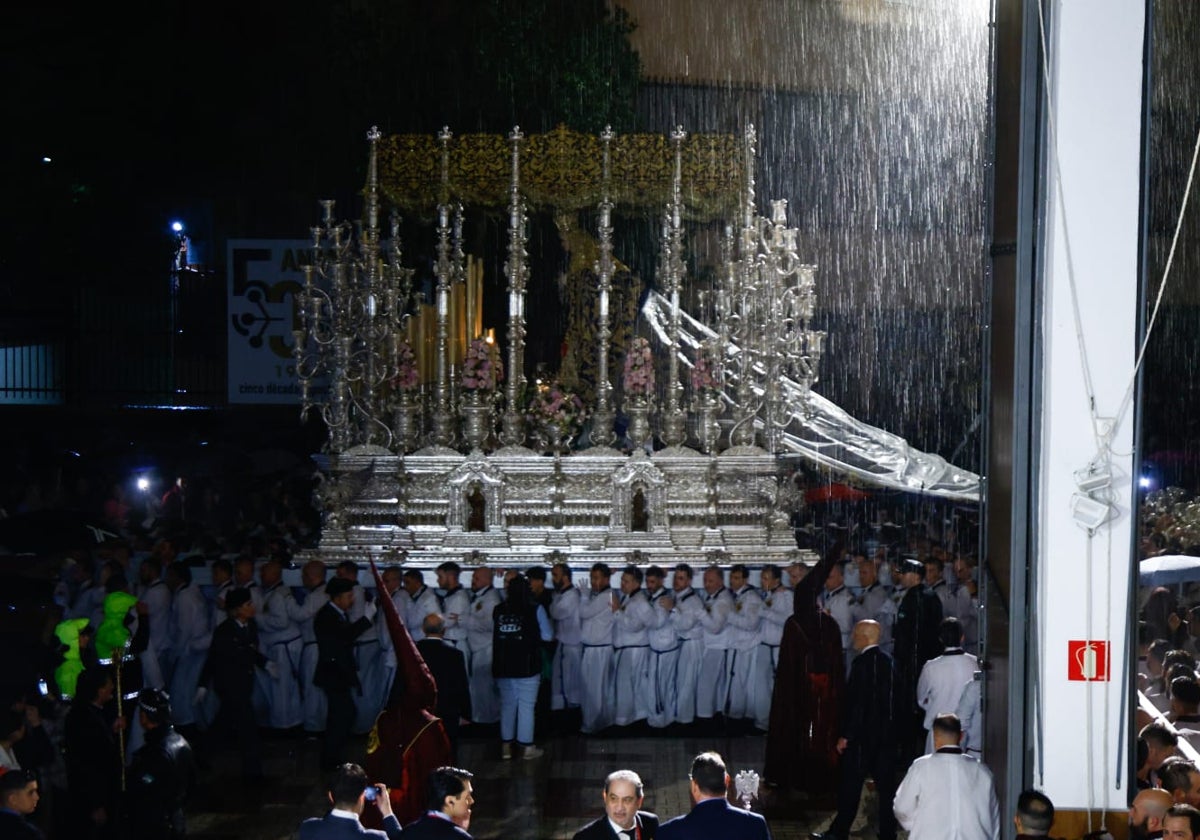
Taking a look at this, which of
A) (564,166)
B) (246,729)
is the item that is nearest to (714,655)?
(246,729)

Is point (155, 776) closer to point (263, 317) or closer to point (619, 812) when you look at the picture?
point (619, 812)

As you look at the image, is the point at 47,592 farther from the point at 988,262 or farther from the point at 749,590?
the point at 988,262

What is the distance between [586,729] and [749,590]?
189 cm

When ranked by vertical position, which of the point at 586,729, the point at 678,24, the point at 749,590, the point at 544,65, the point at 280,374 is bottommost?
the point at 586,729

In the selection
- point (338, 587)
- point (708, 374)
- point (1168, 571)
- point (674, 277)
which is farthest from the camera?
point (708, 374)

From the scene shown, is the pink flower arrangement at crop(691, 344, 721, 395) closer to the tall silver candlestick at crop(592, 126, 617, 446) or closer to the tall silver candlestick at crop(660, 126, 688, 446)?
the tall silver candlestick at crop(660, 126, 688, 446)

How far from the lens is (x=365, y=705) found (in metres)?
13.2

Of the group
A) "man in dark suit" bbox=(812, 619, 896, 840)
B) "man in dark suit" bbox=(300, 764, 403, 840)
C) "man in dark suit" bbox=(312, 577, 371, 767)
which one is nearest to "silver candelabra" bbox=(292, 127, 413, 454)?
"man in dark suit" bbox=(312, 577, 371, 767)

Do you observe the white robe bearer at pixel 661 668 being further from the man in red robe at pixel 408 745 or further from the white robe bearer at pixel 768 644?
the man in red robe at pixel 408 745

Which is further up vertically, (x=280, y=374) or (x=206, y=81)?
(x=206, y=81)

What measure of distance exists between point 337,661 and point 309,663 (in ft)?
4.90

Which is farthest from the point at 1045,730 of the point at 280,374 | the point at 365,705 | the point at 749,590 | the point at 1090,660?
the point at 280,374

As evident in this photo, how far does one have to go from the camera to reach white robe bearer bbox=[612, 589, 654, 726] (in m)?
13.0

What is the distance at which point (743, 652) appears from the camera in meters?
13.2
